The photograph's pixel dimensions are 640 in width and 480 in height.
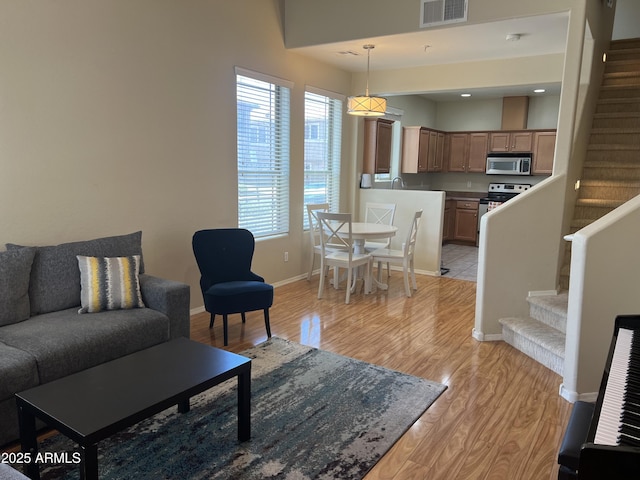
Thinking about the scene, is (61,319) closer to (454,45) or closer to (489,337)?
(489,337)

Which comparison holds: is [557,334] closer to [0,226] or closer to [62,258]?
[62,258]

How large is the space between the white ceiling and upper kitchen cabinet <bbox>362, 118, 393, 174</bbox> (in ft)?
2.68

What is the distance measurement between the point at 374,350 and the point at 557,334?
1389 mm

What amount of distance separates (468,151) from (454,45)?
14.3ft

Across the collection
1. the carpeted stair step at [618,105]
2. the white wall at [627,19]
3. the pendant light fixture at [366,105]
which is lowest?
the pendant light fixture at [366,105]

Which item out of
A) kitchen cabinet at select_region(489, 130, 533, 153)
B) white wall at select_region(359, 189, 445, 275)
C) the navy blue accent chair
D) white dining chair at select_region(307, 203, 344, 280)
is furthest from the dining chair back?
kitchen cabinet at select_region(489, 130, 533, 153)

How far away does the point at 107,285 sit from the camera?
10.1ft

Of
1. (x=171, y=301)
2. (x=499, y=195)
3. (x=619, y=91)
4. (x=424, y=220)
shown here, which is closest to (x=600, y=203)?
(x=619, y=91)

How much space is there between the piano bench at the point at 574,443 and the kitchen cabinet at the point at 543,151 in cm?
729

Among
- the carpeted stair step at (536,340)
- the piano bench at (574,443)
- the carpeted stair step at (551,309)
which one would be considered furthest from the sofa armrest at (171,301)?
the carpeted stair step at (551,309)

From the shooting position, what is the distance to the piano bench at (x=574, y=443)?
59.0 inches

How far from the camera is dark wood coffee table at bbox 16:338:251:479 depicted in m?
1.78

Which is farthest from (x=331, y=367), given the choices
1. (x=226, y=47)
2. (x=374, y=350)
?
(x=226, y=47)

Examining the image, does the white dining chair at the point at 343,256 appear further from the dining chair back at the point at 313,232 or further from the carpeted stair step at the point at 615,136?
the carpeted stair step at the point at 615,136
